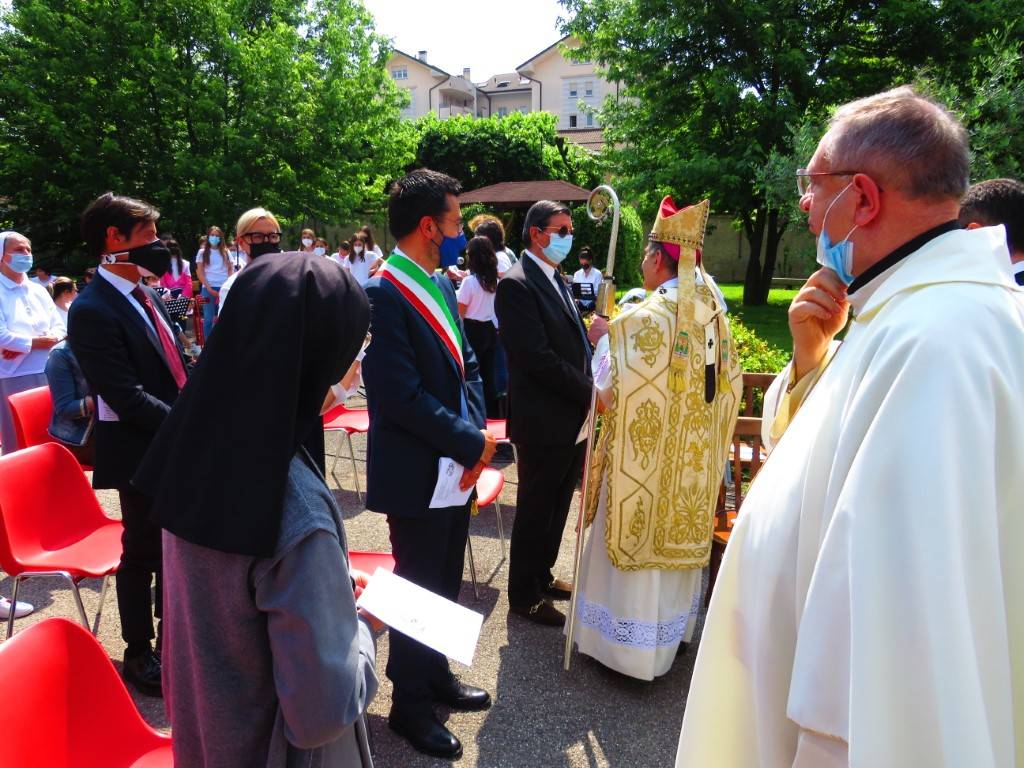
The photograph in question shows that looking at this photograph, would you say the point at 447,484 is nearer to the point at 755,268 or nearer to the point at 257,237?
the point at 257,237

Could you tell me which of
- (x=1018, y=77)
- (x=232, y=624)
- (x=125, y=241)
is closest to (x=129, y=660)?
(x=125, y=241)

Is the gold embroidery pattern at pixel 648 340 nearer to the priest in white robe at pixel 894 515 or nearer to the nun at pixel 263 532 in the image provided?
the priest in white robe at pixel 894 515

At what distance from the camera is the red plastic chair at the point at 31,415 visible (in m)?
3.99

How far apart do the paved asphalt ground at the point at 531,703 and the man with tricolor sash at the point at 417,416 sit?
17 centimetres

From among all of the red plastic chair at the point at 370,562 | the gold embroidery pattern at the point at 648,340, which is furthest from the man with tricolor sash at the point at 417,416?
the gold embroidery pattern at the point at 648,340

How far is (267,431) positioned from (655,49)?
16.5 metres

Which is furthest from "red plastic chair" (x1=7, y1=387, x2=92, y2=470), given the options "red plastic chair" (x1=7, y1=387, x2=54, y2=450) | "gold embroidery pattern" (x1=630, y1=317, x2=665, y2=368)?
"gold embroidery pattern" (x1=630, y1=317, x2=665, y2=368)

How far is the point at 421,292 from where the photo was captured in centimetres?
269

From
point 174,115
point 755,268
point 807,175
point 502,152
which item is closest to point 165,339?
point 807,175

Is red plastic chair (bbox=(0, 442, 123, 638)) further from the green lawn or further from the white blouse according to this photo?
the green lawn

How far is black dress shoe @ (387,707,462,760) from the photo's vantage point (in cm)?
270

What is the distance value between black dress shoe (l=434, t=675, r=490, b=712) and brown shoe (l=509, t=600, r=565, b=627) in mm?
735

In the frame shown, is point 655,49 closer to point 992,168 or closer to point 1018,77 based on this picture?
point 1018,77

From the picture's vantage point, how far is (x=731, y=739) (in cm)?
148
